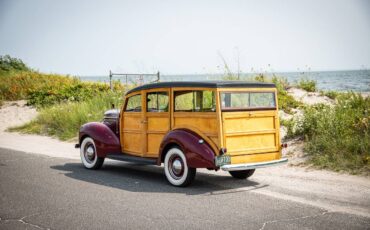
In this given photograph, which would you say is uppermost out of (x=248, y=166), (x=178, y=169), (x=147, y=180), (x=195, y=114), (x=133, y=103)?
(x=133, y=103)

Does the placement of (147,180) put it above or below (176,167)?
below

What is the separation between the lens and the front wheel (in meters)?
7.20

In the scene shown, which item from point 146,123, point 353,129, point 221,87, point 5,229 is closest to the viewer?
point 5,229

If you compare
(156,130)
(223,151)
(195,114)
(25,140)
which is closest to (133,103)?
(156,130)

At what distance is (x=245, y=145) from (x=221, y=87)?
107 centimetres

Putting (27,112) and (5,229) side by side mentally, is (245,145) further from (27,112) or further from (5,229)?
(27,112)

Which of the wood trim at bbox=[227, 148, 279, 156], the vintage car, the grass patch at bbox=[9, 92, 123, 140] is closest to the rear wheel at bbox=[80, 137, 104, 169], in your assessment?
the vintage car

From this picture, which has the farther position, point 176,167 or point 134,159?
point 134,159

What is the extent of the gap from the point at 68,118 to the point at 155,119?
8473 mm

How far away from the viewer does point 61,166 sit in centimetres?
965

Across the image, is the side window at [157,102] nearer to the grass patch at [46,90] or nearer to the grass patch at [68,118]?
the grass patch at [68,118]

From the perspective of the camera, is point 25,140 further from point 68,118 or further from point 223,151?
point 223,151

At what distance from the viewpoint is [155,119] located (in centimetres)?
801

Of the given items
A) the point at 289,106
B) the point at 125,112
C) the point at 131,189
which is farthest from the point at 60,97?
the point at 131,189
